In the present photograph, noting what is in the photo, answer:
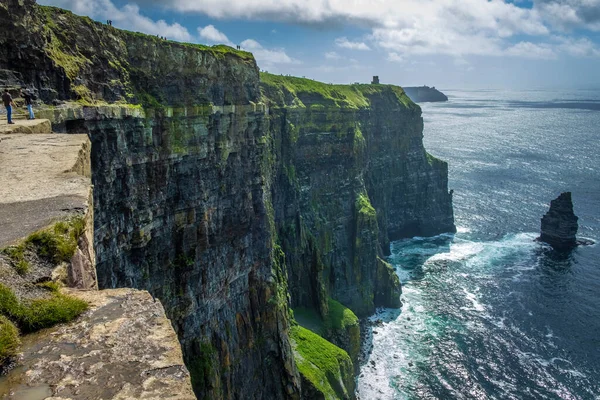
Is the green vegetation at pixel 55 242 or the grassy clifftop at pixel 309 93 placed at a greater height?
the grassy clifftop at pixel 309 93

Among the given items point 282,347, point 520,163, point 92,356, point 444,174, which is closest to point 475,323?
point 282,347

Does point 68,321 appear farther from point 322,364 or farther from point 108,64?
point 322,364

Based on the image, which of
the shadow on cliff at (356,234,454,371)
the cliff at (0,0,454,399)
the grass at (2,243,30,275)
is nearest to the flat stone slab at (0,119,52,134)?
the cliff at (0,0,454,399)

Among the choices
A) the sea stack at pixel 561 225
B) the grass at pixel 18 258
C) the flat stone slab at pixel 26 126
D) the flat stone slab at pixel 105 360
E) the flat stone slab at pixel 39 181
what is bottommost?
the sea stack at pixel 561 225

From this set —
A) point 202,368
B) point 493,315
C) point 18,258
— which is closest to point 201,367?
point 202,368

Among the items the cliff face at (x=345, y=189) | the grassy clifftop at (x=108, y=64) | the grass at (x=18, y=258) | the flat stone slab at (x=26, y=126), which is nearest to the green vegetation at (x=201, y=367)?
the grassy clifftop at (x=108, y=64)

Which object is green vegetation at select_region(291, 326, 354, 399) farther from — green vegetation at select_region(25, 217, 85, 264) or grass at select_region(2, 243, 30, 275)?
grass at select_region(2, 243, 30, 275)

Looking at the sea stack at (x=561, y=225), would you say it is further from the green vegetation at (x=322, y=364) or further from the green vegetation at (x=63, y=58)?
the green vegetation at (x=63, y=58)

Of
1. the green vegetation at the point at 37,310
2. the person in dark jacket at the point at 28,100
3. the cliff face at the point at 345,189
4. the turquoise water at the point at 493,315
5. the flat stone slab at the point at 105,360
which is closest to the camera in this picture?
the flat stone slab at the point at 105,360
